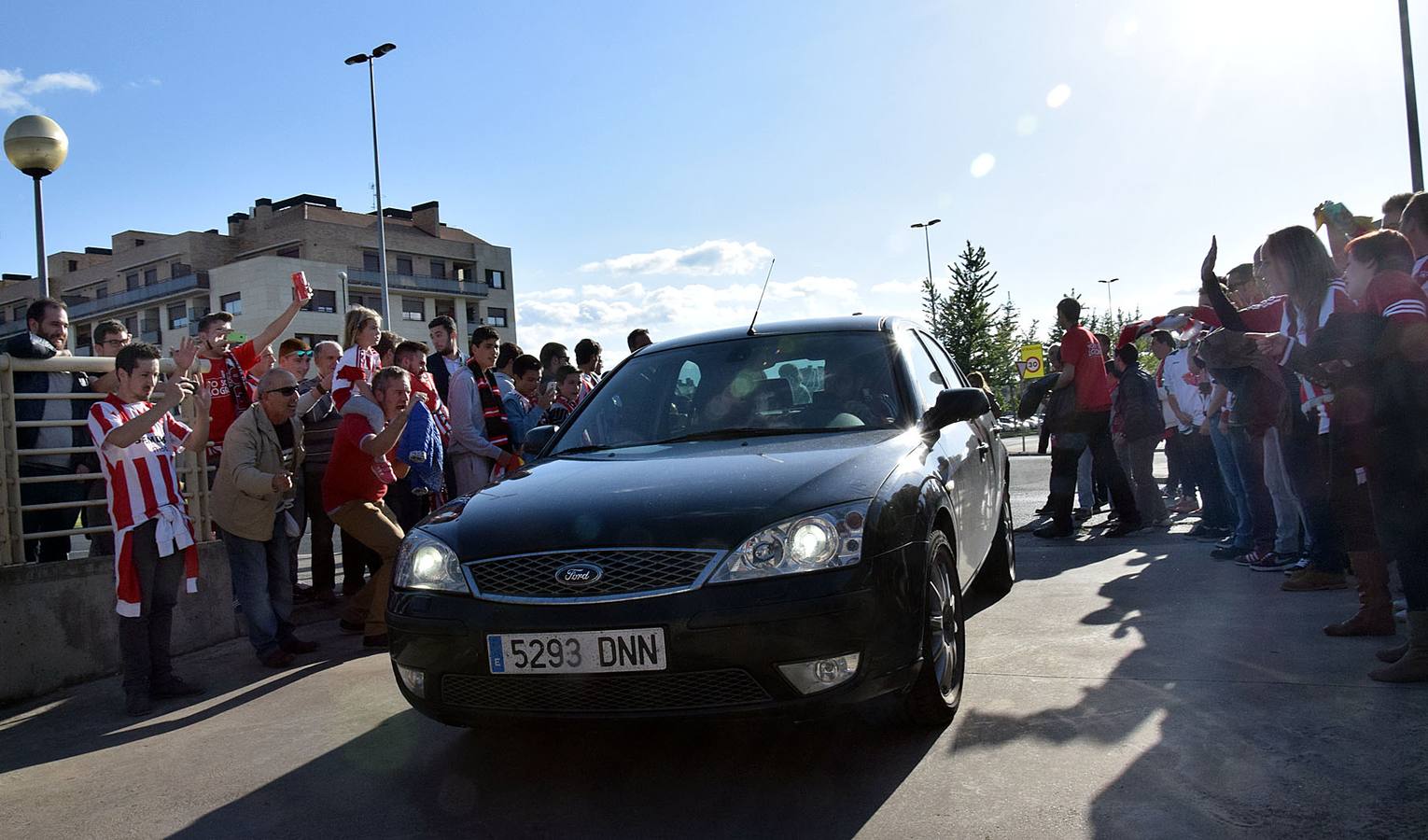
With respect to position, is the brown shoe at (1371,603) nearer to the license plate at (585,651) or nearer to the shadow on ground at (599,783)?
the shadow on ground at (599,783)

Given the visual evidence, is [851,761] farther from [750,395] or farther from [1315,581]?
[1315,581]

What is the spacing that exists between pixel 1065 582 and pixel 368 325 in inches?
193

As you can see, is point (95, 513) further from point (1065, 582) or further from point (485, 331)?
point (1065, 582)

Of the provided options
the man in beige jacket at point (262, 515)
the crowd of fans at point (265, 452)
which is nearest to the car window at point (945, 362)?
the crowd of fans at point (265, 452)

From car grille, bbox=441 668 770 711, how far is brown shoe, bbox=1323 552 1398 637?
127 inches

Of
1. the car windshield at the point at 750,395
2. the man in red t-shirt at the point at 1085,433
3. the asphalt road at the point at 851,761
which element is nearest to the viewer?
the asphalt road at the point at 851,761

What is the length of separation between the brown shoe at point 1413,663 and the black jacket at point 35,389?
6.63 metres

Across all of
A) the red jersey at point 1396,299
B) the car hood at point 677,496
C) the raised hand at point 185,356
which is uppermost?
the raised hand at point 185,356

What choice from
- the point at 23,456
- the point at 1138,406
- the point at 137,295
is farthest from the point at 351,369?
the point at 137,295

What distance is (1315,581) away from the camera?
617 cm

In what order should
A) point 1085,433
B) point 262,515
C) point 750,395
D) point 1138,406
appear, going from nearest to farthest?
point 750,395 < point 262,515 < point 1085,433 < point 1138,406

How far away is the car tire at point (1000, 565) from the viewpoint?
6414 mm

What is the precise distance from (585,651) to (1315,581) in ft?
15.7

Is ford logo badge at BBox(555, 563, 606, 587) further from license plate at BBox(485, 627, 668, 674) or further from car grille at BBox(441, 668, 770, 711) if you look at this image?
car grille at BBox(441, 668, 770, 711)
